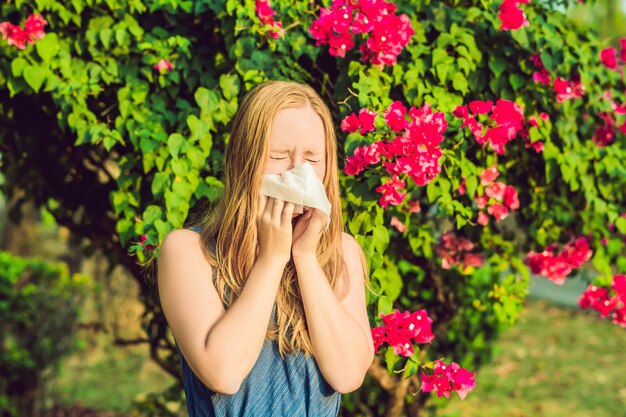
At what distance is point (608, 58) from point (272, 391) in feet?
6.08

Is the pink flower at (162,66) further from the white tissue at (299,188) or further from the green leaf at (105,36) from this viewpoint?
the white tissue at (299,188)

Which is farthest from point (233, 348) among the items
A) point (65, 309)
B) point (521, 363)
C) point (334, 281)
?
point (521, 363)

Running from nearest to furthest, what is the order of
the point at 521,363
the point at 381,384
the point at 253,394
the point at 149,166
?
1. the point at 253,394
2. the point at 149,166
3. the point at 381,384
4. the point at 521,363

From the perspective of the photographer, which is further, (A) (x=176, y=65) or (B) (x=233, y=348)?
(A) (x=176, y=65)

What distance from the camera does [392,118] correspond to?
223cm

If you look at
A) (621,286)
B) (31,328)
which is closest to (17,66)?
(621,286)

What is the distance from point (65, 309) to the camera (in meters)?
4.67

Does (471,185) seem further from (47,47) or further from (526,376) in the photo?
(526,376)

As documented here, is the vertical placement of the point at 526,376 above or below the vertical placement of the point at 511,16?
below

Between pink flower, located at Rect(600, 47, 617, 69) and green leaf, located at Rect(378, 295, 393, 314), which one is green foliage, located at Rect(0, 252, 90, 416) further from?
pink flower, located at Rect(600, 47, 617, 69)

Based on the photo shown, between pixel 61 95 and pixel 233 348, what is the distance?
1295 millimetres

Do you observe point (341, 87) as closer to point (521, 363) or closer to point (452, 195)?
point (452, 195)

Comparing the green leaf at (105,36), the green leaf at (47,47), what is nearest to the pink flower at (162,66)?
the green leaf at (105,36)

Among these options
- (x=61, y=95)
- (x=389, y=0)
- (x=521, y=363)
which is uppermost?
(x=389, y=0)
